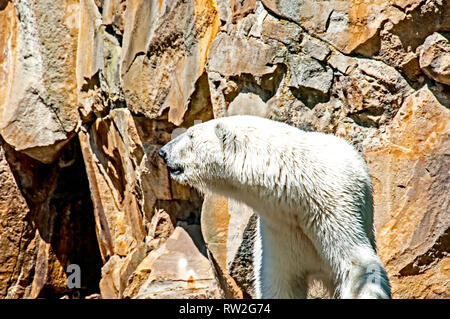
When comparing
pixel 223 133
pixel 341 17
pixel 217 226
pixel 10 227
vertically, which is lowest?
pixel 10 227

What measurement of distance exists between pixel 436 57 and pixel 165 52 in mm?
2064

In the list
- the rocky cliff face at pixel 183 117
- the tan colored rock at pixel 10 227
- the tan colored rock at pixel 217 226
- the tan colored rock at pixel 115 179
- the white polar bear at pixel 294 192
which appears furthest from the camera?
the tan colored rock at pixel 10 227

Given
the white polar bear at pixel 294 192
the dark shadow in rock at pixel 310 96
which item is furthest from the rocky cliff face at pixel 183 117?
the white polar bear at pixel 294 192

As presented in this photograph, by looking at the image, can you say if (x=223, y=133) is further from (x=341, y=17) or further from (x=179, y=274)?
(x=179, y=274)

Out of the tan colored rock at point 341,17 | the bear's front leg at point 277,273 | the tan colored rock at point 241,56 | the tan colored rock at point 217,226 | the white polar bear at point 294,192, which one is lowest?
the tan colored rock at point 217,226

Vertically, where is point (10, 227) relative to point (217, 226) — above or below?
below

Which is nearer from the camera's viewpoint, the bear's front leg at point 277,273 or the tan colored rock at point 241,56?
the bear's front leg at point 277,273

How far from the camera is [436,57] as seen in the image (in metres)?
3.71

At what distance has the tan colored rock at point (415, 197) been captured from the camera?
147 inches

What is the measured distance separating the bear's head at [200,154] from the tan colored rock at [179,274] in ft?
5.61

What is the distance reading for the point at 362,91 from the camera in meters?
3.93

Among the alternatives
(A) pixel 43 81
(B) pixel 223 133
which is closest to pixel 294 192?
(B) pixel 223 133

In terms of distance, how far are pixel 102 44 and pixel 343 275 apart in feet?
11.6

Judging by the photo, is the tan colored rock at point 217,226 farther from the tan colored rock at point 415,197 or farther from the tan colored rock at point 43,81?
the tan colored rock at point 43,81
